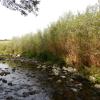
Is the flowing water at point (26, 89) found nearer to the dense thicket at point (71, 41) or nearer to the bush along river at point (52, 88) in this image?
the bush along river at point (52, 88)

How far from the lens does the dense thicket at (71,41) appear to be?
1623 centimetres

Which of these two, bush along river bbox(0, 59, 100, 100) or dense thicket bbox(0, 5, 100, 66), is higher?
dense thicket bbox(0, 5, 100, 66)

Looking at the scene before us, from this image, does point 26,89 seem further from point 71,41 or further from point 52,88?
point 71,41

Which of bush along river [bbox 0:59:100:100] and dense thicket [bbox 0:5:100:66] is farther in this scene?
dense thicket [bbox 0:5:100:66]

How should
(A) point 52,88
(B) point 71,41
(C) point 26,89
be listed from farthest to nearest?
(B) point 71,41 → (A) point 52,88 → (C) point 26,89

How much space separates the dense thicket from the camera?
53.2ft

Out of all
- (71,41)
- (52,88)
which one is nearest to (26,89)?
(52,88)

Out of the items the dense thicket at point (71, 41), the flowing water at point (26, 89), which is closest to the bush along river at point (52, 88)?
the flowing water at point (26, 89)

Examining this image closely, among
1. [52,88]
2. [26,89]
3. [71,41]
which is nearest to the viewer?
[26,89]

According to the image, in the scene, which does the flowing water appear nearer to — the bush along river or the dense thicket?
the bush along river

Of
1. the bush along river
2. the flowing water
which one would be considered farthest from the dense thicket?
the flowing water

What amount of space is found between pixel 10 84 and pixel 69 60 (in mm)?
7304

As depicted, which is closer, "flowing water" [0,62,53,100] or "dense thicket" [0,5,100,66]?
"flowing water" [0,62,53,100]

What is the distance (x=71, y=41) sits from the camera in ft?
65.1
